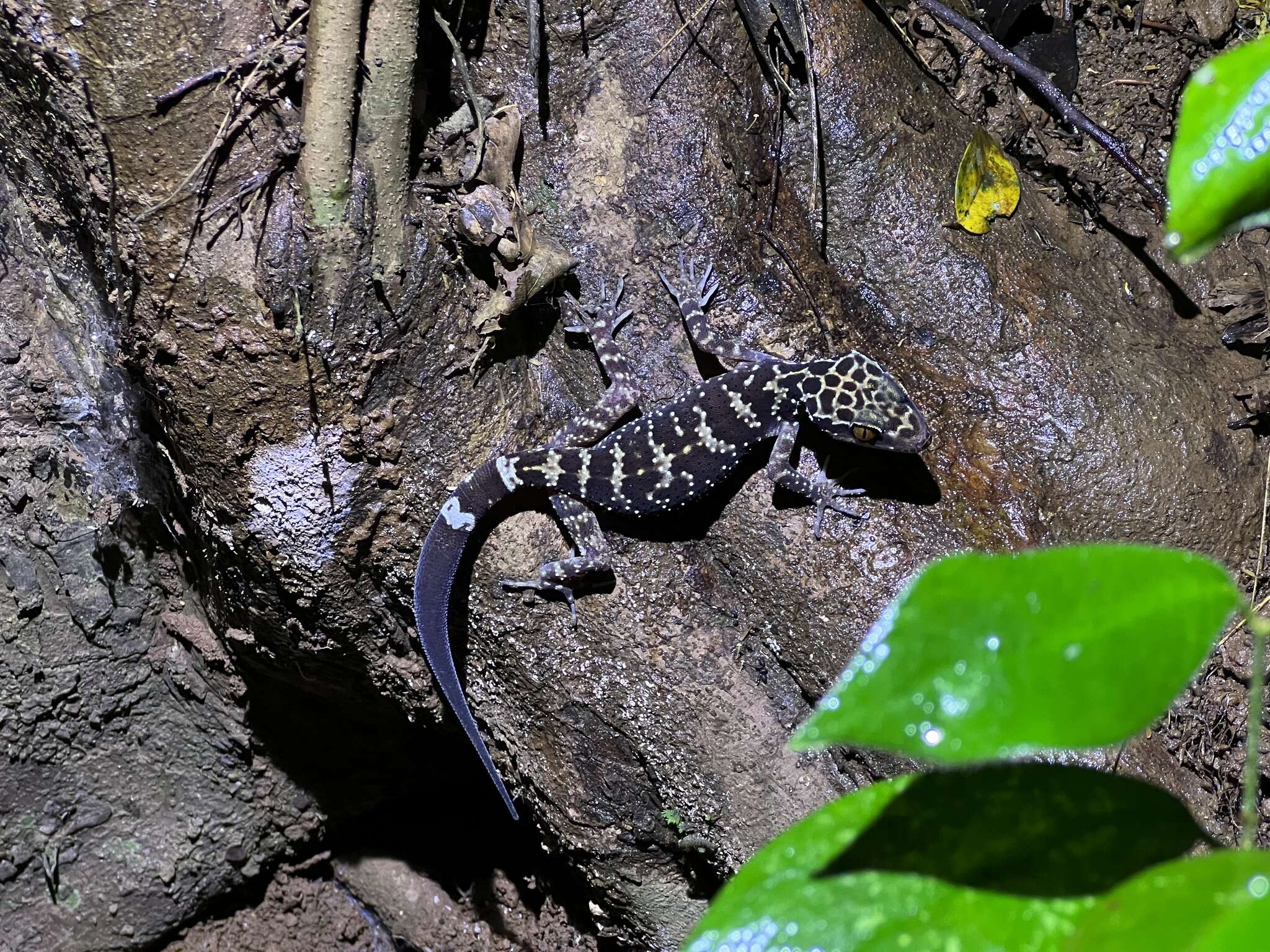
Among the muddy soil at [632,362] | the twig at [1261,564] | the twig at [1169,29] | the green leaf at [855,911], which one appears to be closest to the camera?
the green leaf at [855,911]

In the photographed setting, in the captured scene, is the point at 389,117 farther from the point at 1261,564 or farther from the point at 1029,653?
the point at 1261,564

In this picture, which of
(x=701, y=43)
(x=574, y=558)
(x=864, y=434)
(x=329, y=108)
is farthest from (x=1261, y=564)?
(x=329, y=108)

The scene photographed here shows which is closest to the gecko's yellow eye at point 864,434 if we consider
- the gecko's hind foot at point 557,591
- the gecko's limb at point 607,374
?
the gecko's limb at point 607,374

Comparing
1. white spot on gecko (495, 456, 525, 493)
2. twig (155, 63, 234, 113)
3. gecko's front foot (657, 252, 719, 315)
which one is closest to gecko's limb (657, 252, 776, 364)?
gecko's front foot (657, 252, 719, 315)

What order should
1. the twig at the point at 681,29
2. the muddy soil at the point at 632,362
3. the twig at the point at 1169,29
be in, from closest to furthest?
the muddy soil at the point at 632,362
the twig at the point at 681,29
the twig at the point at 1169,29

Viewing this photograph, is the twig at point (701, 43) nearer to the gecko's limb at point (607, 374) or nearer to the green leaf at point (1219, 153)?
the gecko's limb at point (607, 374)

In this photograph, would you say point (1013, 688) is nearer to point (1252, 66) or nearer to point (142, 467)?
point (1252, 66)

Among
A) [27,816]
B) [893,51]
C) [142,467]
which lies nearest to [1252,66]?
[893,51]

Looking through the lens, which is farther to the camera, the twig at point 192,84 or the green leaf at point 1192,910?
the twig at point 192,84

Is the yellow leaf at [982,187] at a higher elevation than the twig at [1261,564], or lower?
higher
